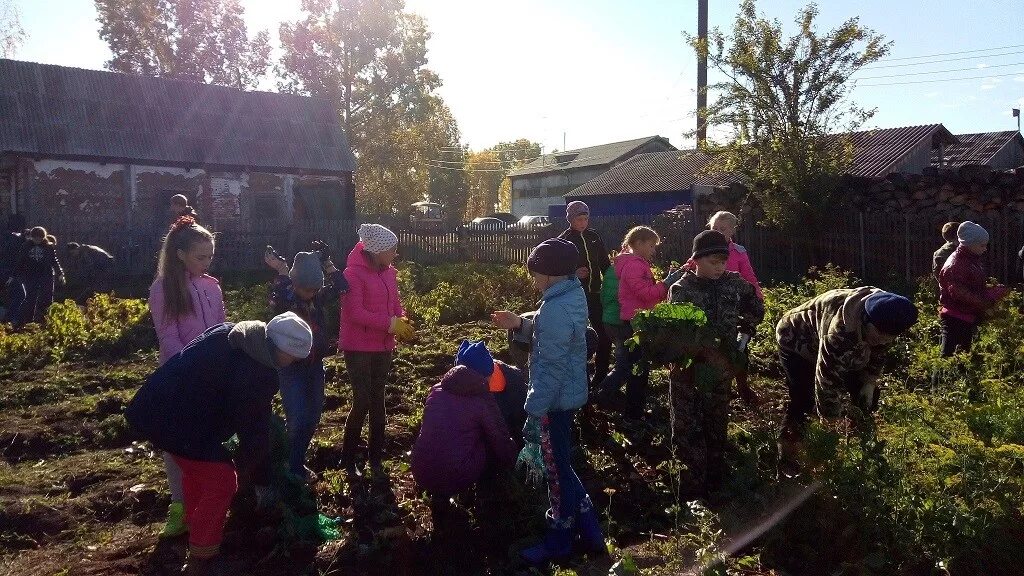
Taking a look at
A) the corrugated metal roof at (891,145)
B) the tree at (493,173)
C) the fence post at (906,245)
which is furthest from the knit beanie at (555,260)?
the tree at (493,173)

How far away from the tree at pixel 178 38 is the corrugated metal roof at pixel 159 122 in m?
14.7

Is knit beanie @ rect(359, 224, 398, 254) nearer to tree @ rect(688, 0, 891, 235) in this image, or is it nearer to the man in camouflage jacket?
the man in camouflage jacket

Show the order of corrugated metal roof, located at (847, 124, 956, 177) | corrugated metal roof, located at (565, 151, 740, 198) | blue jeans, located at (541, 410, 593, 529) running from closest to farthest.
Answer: blue jeans, located at (541, 410, 593, 529)
corrugated metal roof, located at (847, 124, 956, 177)
corrugated metal roof, located at (565, 151, 740, 198)

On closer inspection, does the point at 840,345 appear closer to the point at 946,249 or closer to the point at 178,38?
the point at 946,249

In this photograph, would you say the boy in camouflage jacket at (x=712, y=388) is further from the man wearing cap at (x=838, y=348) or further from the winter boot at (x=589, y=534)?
the winter boot at (x=589, y=534)

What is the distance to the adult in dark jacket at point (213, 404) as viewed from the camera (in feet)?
11.5

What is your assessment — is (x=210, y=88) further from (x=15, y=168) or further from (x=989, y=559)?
(x=989, y=559)

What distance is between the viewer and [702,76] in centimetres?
2062

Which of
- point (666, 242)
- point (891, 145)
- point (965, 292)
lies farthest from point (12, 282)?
point (891, 145)

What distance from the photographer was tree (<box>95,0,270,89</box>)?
41.9m

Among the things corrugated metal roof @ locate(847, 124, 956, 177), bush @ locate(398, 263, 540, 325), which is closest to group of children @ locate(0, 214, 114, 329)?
bush @ locate(398, 263, 540, 325)

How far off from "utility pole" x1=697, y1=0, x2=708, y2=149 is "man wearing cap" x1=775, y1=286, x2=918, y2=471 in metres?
14.4

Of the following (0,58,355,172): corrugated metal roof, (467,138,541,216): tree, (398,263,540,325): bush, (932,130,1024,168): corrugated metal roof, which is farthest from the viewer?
(467,138,541,216): tree

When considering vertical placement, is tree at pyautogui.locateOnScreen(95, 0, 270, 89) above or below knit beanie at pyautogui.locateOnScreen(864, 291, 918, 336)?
above
